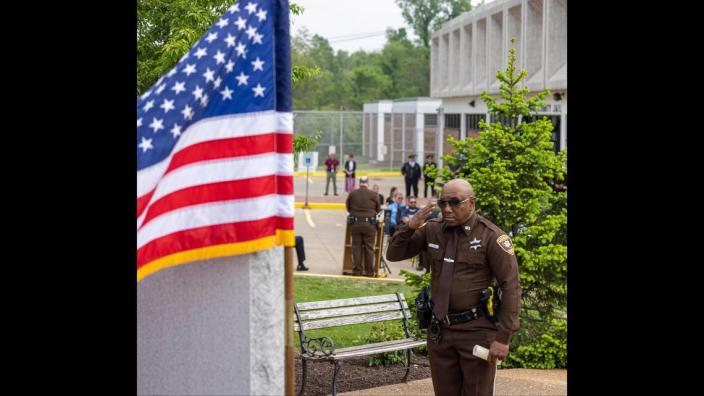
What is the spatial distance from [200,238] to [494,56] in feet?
113

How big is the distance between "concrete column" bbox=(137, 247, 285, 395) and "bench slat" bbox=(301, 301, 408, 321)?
413 centimetres

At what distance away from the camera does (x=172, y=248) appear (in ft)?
16.7

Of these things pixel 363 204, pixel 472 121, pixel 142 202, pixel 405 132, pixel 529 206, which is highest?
pixel 472 121

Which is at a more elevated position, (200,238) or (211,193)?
(211,193)

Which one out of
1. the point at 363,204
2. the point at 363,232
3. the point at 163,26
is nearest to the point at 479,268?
the point at 163,26

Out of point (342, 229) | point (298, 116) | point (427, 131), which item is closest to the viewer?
point (342, 229)

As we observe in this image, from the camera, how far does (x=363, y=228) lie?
1828 cm

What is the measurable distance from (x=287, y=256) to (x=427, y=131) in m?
43.9

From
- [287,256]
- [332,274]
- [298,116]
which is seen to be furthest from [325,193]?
[287,256]

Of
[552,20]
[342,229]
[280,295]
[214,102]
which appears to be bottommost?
[342,229]

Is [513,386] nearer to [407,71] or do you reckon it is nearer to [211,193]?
[211,193]

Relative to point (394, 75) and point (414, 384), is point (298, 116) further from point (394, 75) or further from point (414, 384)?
point (394, 75)

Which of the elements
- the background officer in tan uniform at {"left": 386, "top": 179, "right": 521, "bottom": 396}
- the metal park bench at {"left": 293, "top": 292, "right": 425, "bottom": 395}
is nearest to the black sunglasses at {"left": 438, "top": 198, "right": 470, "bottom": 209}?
the background officer in tan uniform at {"left": 386, "top": 179, "right": 521, "bottom": 396}

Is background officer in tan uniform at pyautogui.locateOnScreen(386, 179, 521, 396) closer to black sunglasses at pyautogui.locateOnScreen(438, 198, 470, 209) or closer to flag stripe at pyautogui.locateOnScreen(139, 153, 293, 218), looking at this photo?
black sunglasses at pyautogui.locateOnScreen(438, 198, 470, 209)
